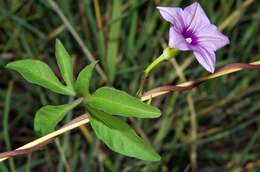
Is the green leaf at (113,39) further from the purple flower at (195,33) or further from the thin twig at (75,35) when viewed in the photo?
the purple flower at (195,33)

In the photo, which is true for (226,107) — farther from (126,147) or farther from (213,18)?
(126,147)

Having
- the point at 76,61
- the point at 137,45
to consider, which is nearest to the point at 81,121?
the point at 137,45

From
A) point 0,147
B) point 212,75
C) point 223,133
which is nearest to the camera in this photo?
point 212,75

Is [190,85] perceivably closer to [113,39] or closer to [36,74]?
[36,74]

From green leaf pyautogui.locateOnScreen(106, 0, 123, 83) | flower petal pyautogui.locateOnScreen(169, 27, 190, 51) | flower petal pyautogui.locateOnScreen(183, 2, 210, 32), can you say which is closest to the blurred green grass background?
green leaf pyautogui.locateOnScreen(106, 0, 123, 83)

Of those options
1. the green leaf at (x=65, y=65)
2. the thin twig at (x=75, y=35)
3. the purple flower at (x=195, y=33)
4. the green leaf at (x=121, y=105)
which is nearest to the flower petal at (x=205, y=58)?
the purple flower at (x=195, y=33)

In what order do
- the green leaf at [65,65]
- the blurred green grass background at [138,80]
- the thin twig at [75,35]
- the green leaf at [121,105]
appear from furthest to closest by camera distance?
the blurred green grass background at [138,80] → the thin twig at [75,35] → the green leaf at [65,65] → the green leaf at [121,105]
